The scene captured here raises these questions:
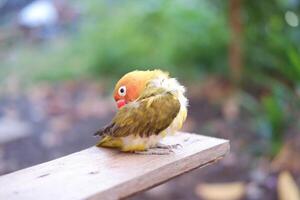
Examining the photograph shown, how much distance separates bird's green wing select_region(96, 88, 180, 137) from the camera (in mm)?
1238

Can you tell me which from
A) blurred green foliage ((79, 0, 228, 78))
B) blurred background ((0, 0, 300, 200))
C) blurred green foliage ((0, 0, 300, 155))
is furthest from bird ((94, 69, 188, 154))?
blurred green foliage ((79, 0, 228, 78))

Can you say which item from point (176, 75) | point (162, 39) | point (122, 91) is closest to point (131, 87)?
point (122, 91)

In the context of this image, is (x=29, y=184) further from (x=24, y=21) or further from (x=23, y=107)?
(x=24, y=21)

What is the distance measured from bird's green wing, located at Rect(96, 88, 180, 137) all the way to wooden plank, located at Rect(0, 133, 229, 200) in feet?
0.21

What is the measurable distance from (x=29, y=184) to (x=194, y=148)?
398mm

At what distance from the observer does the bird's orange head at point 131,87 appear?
126 centimetres

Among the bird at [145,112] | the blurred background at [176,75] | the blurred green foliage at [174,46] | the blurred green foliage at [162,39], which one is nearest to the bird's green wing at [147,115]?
the bird at [145,112]

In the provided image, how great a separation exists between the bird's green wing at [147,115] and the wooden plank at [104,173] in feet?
0.21

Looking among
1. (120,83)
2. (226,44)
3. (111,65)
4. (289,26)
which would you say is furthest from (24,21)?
(120,83)

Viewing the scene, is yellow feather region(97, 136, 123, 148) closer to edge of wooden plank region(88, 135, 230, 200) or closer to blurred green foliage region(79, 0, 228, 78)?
edge of wooden plank region(88, 135, 230, 200)

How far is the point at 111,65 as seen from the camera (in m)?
4.68

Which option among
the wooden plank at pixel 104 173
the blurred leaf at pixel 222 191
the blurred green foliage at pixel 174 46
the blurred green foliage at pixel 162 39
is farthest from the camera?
the blurred green foliage at pixel 162 39

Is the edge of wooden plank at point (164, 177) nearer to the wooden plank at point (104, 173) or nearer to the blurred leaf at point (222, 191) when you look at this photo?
the wooden plank at point (104, 173)

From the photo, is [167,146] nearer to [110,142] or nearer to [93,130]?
[110,142]
